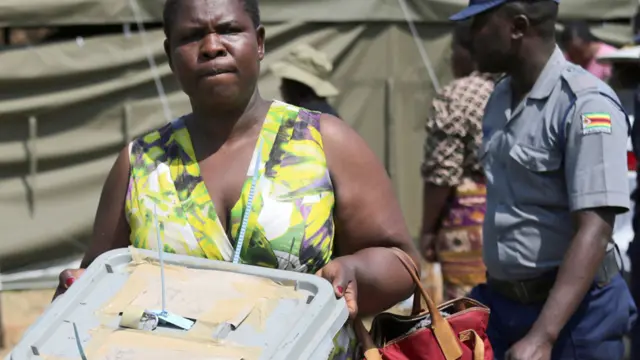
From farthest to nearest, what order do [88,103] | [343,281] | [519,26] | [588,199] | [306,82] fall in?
[88,103] → [306,82] → [519,26] → [588,199] → [343,281]

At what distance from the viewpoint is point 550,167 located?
3.05 meters

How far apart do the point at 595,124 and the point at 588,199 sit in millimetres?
228

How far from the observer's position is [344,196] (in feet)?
7.02

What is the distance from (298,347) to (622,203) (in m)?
1.54

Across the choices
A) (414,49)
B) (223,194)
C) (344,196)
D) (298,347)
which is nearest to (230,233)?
(223,194)

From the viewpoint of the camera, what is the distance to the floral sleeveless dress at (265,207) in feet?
6.74

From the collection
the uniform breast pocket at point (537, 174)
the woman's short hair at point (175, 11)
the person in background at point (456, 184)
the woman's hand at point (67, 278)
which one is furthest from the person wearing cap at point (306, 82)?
the woman's hand at point (67, 278)

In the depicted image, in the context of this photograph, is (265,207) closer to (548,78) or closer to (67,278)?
(67,278)

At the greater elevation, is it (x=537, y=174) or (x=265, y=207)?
(x=265, y=207)

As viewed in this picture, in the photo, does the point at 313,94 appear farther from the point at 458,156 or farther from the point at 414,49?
the point at 414,49

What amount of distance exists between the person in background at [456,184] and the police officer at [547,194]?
1.02 metres

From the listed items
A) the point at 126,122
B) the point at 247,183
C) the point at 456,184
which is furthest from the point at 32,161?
the point at 247,183

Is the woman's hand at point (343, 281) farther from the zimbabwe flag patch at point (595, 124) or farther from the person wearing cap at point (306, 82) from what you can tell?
the person wearing cap at point (306, 82)

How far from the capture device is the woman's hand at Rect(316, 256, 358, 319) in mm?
1920
